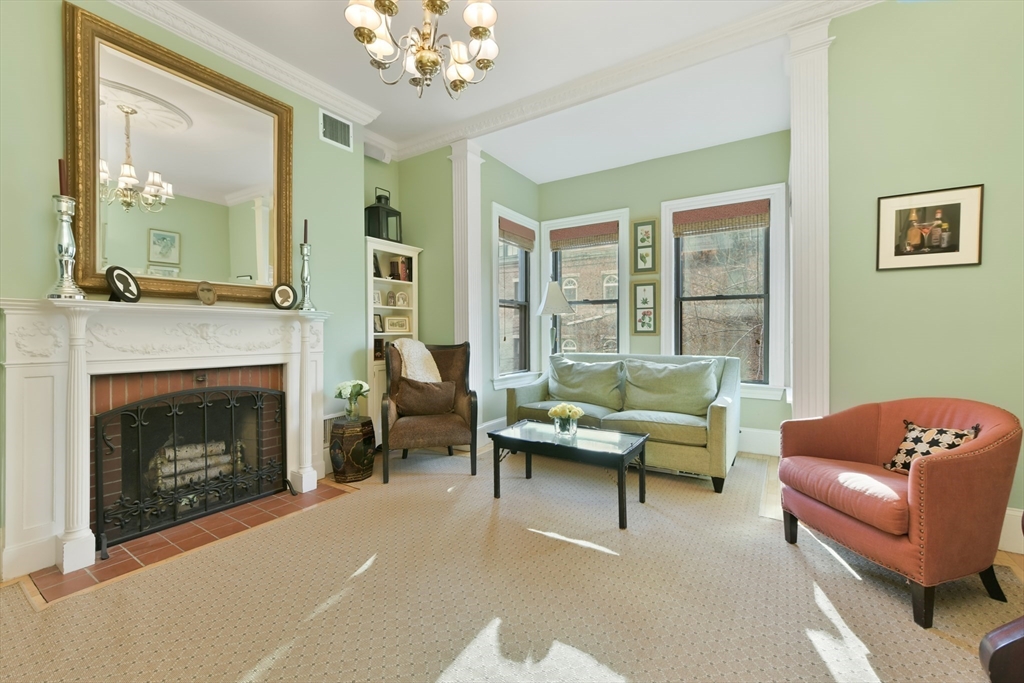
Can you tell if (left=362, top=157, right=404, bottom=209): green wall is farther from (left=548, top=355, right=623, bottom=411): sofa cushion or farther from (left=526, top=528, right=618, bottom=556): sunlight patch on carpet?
(left=526, top=528, right=618, bottom=556): sunlight patch on carpet

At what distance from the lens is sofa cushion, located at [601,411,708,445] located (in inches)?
124

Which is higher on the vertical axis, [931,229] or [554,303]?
[931,229]

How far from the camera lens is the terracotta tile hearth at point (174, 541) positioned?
2.03 meters

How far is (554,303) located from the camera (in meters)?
4.52

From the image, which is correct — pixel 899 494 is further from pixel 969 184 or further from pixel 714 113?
pixel 714 113

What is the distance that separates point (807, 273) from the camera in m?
2.67

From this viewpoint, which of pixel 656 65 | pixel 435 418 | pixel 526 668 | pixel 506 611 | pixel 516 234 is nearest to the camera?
pixel 526 668

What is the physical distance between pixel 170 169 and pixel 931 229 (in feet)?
14.4

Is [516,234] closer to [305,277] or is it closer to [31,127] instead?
[305,277]

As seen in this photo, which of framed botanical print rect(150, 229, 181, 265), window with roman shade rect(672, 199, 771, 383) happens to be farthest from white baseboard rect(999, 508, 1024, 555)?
framed botanical print rect(150, 229, 181, 265)

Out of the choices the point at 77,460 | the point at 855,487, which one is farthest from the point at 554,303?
the point at 77,460

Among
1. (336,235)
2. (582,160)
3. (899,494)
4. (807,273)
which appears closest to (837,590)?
(899,494)

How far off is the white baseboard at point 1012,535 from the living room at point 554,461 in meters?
0.02

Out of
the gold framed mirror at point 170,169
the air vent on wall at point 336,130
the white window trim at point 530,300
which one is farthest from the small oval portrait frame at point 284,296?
the white window trim at point 530,300
